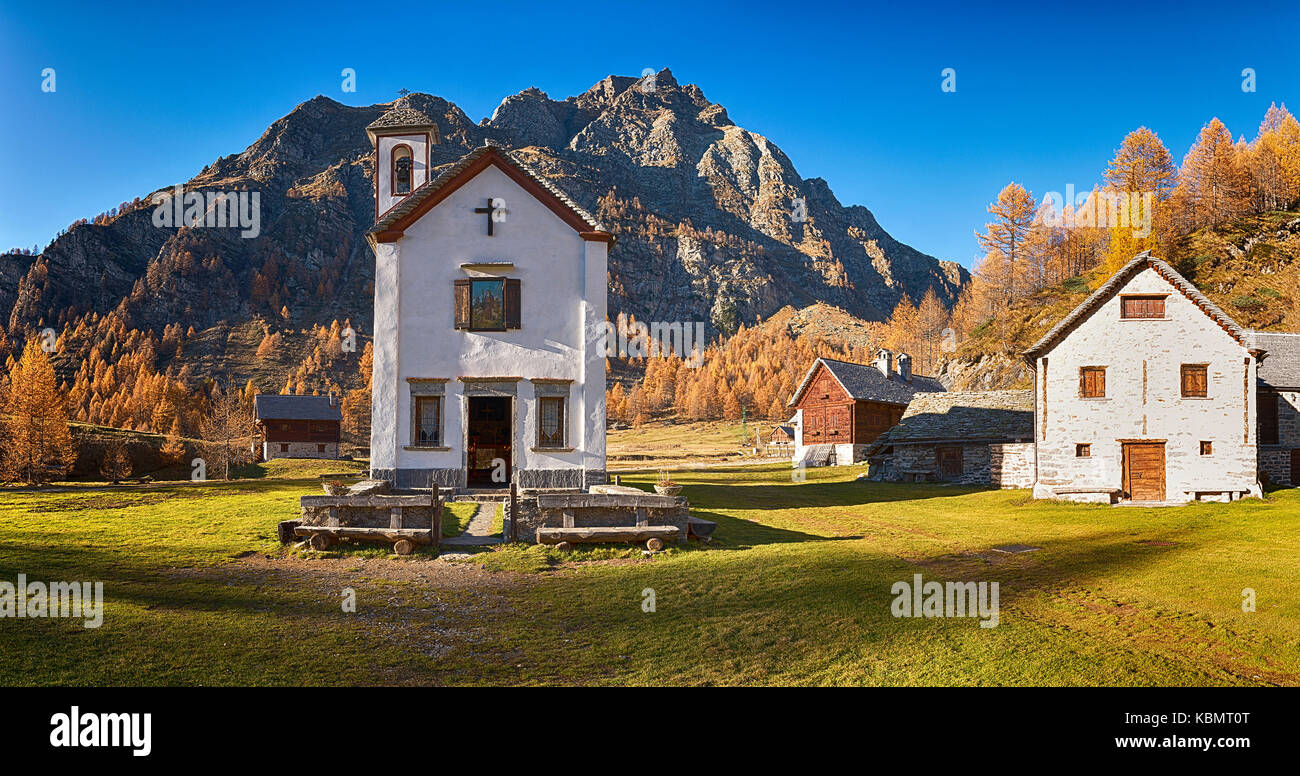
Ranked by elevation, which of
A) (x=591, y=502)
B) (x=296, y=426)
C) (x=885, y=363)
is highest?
(x=885, y=363)

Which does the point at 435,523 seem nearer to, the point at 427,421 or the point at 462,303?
the point at 427,421

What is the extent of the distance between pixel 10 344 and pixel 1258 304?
24481 centimetres

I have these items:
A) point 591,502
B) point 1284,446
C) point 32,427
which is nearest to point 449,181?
point 591,502

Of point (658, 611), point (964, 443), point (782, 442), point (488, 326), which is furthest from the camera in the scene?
point (782, 442)

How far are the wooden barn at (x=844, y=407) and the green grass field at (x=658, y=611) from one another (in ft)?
119

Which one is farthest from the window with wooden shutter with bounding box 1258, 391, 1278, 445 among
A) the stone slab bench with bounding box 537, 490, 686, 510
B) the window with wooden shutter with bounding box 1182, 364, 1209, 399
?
the stone slab bench with bounding box 537, 490, 686, 510

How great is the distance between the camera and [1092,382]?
3359cm

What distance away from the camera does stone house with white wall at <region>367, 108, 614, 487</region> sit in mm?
26031

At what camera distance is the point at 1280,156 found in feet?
310

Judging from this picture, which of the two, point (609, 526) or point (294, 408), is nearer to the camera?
point (609, 526)

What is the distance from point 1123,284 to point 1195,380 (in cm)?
523

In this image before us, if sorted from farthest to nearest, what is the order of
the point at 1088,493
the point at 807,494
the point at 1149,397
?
1. the point at 807,494
2. the point at 1088,493
3. the point at 1149,397

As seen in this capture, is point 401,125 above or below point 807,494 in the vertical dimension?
above
